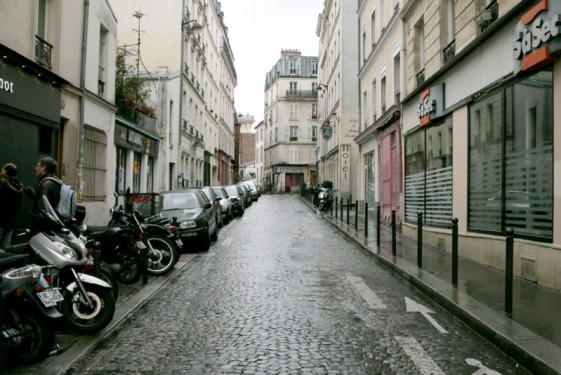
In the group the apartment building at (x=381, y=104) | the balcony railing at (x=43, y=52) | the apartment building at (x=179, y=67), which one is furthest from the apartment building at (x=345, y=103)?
the balcony railing at (x=43, y=52)

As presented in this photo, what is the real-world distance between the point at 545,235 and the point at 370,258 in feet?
13.2

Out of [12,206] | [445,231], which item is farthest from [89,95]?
[445,231]

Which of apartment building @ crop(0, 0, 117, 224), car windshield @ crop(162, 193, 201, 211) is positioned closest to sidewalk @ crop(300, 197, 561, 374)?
car windshield @ crop(162, 193, 201, 211)

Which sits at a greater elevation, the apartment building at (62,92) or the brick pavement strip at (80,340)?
the apartment building at (62,92)

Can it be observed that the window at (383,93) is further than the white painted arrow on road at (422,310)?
Yes

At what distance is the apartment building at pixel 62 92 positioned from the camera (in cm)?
985

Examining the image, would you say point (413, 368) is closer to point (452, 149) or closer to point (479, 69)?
point (479, 69)

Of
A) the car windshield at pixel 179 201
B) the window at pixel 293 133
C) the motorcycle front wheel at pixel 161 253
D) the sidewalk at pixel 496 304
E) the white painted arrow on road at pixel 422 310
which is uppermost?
the window at pixel 293 133

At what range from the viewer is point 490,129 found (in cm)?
928

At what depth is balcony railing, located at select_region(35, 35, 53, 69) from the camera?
11.1 meters

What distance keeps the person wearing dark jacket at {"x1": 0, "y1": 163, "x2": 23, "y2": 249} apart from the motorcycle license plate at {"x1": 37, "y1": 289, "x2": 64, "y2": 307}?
2907 millimetres

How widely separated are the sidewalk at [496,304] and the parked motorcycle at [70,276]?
374cm

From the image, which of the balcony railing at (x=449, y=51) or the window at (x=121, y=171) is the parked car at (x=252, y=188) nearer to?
the window at (x=121, y=171)

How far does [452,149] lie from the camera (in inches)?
444
